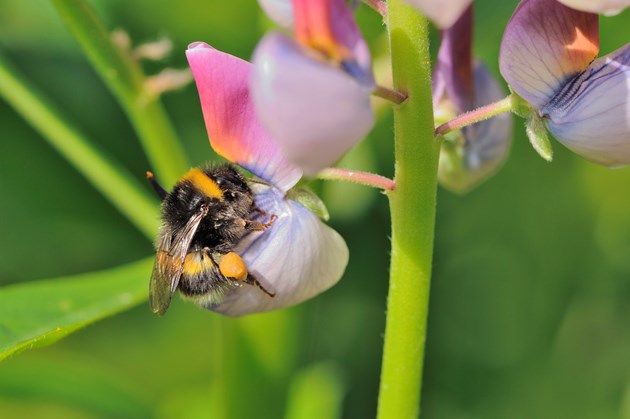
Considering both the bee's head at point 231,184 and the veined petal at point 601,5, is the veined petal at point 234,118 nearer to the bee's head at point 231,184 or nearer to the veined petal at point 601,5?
the bee's head at point 231,184

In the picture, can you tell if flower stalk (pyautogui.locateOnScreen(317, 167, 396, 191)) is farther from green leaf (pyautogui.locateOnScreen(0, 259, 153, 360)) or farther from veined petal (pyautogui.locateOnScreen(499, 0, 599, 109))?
green leaf (pyautogui.locateOnScreen(0, 259, 153, 360))

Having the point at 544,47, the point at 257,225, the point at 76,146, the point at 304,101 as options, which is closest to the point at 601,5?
the point at 544,47

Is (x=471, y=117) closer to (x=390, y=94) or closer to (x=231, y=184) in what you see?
(x=390, y=94)

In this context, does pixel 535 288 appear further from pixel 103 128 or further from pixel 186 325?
pixel 103 128

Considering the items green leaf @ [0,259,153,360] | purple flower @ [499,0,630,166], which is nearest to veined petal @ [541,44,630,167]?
purple flower @ [499,0,630,166]

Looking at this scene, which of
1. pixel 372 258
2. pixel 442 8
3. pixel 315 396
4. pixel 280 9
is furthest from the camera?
pixel 372 258
